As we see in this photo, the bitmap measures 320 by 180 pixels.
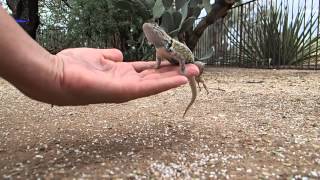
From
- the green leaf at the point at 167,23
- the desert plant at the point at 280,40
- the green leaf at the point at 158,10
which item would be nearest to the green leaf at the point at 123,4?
the green leaf at the point at 158,10

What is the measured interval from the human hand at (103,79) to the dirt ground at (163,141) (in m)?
0.25

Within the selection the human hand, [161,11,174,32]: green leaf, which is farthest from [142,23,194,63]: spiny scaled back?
[161,11,174,32]: green leaf

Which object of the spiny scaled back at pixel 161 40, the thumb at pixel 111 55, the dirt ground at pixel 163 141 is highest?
the spiny scaled back at pixel 161 40

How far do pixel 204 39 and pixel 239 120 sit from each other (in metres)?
9.25

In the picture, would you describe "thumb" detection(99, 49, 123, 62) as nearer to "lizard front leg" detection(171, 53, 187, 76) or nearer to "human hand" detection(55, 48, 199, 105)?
"human hand" detection(55, 48, 199, 105)

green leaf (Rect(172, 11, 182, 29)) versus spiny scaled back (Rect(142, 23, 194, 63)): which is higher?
green leaf (Rect(172, 11, 182, 29))

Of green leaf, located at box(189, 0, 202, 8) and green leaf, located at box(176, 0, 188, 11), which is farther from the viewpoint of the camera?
green leaf, located at box(189, 0, 202, 8)

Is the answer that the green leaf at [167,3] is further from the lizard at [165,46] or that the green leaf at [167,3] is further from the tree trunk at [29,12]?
the tree trunk at [29,12]

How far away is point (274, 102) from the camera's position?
10.8 feet

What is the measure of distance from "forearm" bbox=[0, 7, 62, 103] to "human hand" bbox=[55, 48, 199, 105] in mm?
49

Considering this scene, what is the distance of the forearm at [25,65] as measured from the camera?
4.74ft

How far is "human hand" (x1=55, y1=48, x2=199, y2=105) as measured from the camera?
1.63 metres

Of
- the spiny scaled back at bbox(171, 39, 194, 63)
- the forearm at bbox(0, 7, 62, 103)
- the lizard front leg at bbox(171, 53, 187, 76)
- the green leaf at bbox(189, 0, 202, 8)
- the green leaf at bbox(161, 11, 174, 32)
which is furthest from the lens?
the green leaf at bbox(189, 0, 202, 8)

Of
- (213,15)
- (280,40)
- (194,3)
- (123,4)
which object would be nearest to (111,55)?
(194,3)
